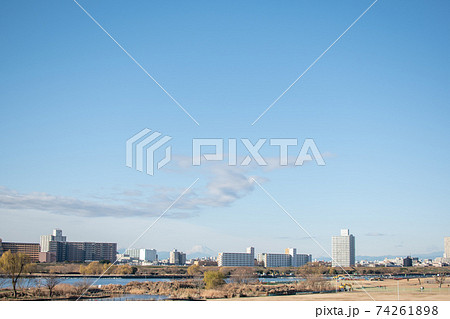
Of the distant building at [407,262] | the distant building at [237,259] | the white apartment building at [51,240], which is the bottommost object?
the distant building at [407,262]

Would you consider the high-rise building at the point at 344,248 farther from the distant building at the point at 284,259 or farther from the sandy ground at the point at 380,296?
the sandy ground at the point at 380,296

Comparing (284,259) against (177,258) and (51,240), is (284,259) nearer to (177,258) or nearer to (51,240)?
(177,258)

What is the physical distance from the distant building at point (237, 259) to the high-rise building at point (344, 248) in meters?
12.9

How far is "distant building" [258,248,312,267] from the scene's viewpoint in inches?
3305

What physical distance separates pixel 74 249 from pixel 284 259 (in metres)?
36.0

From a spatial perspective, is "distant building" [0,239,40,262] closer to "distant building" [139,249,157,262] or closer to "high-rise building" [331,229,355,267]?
"distant building" [139,249,157,262]

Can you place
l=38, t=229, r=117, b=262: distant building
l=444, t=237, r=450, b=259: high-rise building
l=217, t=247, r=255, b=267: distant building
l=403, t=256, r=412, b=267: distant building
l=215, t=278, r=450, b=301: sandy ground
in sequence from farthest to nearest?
l=403, t=256, r=412, b=267: distant building < l=217, t=247, r=255, b=267: distant building < l=38, t=229, r=117, b=262: distant building < l=444, t=237, r=450, b=259: high-rise building < l=215, t=278, r=450, b=301: sandy ground

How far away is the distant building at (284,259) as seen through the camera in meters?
83.9

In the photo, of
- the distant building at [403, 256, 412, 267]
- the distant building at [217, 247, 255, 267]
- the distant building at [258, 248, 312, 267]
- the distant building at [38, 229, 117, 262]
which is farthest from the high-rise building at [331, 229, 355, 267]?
the distant building at [38, 229, 117, 262]

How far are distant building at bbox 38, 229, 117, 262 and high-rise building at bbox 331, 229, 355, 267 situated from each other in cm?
3160

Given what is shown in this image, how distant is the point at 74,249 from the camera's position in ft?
229

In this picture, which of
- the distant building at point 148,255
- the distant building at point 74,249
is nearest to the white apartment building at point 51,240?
the distant building at point 74,249

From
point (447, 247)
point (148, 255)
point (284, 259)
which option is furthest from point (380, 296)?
point (148, 255)
